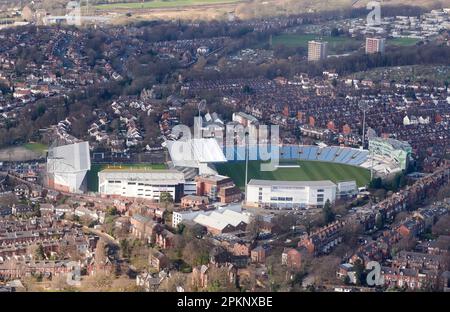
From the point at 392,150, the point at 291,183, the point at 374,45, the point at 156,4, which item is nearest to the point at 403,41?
the point at 374,45

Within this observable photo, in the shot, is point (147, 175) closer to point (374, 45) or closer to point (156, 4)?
point (374, 45)

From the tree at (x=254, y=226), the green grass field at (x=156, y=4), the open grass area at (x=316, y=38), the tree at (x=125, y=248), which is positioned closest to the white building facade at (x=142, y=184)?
the tree at (x=254, y=226)

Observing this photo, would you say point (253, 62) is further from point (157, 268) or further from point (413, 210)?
point (157, 268)

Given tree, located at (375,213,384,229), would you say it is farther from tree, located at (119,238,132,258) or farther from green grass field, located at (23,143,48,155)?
green grass field, located at (23,143,48,155)

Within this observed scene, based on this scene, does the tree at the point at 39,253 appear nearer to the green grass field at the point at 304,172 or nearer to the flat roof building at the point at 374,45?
the green grass field at the point at 304,172

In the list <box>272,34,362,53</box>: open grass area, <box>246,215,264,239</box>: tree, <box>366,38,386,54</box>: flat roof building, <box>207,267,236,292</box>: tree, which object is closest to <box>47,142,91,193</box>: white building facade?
<box>246,215,264,239</box>: tree

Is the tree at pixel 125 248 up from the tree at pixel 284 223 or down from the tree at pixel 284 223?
up
